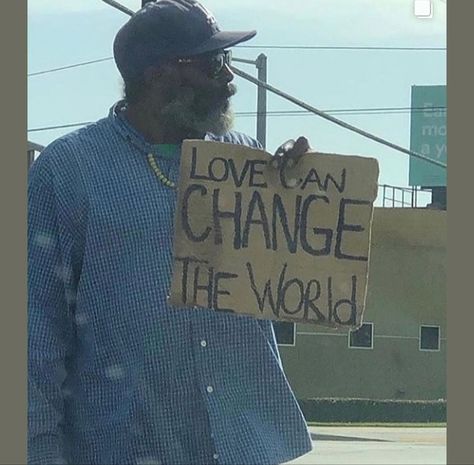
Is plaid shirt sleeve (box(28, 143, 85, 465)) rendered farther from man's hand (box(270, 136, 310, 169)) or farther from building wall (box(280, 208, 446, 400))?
building wall (box(280, 208, 446, 400))

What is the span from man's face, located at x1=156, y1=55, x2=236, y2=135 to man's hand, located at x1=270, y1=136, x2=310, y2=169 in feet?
0.74

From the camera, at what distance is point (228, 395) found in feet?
9.85

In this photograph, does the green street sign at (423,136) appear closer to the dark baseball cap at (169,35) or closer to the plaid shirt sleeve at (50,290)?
the dark baseball cap at (169,35)

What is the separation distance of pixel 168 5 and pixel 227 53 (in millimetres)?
189

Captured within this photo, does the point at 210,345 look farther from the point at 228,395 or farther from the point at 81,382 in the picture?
the point at 81,382

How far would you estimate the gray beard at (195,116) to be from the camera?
10.2 ft

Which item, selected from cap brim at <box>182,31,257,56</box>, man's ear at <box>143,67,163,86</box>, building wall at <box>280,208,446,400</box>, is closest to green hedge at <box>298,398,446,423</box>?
building wall at <box>280,208,446,400</box>

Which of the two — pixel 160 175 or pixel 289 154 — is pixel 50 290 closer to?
pixel 160 175

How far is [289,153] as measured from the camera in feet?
9.62

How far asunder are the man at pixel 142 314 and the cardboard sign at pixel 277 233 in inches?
4.1

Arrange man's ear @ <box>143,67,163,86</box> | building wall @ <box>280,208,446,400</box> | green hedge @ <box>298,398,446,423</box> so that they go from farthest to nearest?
1. building wall @ <box>280,208,446,400</box>
2. green hedge @ <box>298,398,446,423</box>
3. man's ear @ <box>143,67,163,86</box>

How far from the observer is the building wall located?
29531mm

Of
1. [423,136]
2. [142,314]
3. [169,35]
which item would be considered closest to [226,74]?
[169,35]

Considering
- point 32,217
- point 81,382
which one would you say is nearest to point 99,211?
point 32,217
